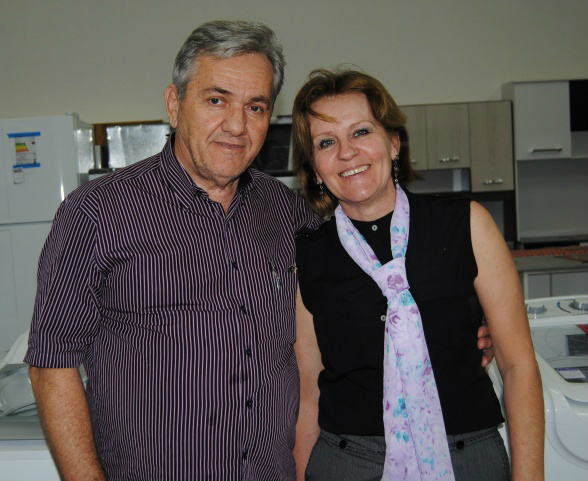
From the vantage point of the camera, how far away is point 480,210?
127cm

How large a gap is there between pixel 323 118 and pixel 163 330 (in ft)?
1.99

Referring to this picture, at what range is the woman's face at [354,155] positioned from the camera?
1.33 m

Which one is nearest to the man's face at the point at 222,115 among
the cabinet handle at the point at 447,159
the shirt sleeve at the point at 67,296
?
the shirt sleeve at the point at 67,296

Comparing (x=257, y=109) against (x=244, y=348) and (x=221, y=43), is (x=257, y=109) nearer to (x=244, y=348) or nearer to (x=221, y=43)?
(x=221, y=43)

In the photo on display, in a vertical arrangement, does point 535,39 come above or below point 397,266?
above

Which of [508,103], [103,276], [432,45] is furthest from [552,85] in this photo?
[103,276]

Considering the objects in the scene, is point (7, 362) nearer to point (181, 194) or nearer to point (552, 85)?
point (181, 194)

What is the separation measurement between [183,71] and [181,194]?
29 centimetres

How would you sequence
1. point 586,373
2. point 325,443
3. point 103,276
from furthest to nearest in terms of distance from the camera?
point 586,373, point 325,443, point 103,276

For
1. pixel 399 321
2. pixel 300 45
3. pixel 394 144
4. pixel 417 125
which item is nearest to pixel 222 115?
Answer: pixel 394 144

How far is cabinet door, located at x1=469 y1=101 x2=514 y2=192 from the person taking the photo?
474 centimetres

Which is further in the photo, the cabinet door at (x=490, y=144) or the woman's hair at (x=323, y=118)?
the cabinet door at (x=490, y=144)

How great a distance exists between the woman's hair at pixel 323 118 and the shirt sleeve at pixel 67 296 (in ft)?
1.80

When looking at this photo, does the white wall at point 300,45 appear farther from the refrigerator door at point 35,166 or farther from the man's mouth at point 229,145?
the man's mouth at point 229,145
